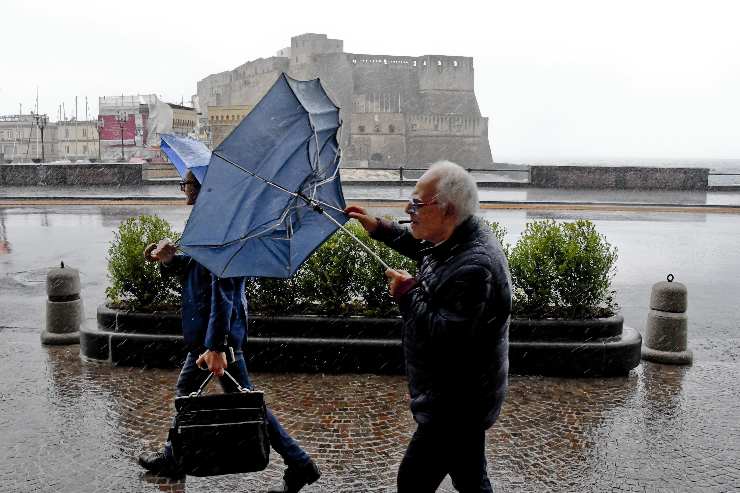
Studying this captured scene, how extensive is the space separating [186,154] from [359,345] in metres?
2.73

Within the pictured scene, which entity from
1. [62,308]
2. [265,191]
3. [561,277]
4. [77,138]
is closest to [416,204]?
[265,191]

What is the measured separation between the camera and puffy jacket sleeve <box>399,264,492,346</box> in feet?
10.5

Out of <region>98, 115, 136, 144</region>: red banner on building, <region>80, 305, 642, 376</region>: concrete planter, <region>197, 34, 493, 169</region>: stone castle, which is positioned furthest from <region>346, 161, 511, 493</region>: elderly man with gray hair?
<region>197, 34, 493, 169</region>: stone castle

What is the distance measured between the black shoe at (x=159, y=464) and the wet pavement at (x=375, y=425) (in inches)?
2.3

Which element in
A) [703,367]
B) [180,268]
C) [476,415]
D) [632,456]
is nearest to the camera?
[476,415]

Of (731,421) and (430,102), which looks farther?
(430,102)

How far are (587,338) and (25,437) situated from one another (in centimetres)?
466

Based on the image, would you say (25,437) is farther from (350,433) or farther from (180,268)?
(350,433)

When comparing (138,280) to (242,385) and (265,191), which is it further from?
(265,191)

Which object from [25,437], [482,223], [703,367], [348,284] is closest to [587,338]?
[703,367]

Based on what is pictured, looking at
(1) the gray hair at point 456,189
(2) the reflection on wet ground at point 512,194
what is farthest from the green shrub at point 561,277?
(2) the reflection on wet ground at point 512,194

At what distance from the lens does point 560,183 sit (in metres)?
30.9

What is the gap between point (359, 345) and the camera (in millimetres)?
6727

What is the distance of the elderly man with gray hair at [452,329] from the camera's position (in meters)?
3.24
